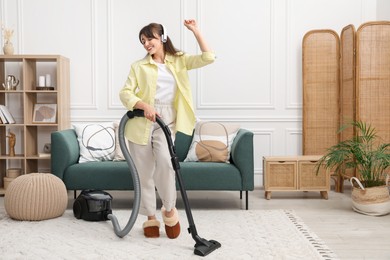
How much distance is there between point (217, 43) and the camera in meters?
5.46

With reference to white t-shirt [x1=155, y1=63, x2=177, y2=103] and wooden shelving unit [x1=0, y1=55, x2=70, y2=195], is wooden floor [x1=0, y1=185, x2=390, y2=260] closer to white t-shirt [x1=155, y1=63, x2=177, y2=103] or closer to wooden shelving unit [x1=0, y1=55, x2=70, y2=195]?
wooden shelving unit [x1=0, y1=55, x2=70, y2=195]

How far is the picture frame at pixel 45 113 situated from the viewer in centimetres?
519

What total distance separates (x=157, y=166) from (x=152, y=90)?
1.58 feet

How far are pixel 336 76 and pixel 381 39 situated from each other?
1.96 feet

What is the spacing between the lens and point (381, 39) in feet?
16.0

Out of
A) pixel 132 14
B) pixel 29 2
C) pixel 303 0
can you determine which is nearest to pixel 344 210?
pixel 303 0

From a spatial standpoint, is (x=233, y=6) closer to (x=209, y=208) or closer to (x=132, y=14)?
(x=132, y=14)

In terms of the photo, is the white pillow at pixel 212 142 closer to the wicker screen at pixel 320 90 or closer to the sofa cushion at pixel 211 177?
the sofa cushion at pixel 211 177

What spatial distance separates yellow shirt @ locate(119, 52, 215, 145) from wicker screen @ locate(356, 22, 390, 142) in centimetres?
213

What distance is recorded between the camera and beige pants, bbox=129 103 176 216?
332cm

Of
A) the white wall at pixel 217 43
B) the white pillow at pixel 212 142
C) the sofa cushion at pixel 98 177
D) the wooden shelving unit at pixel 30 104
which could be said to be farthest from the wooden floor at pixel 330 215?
the white wall at pixel 217 43

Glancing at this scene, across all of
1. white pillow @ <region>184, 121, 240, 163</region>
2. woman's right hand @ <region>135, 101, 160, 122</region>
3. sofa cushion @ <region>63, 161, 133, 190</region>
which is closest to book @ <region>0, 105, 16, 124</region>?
sofa cushion @ <region>63, 161, 133, 190</region>

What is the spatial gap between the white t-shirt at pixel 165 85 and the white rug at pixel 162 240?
91cm

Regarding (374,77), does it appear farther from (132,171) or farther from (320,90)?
(132,171)
